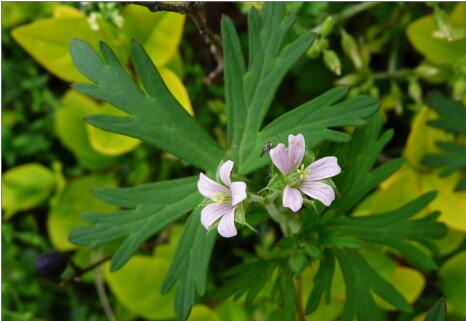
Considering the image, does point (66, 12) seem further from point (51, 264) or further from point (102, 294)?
point (102, 294)

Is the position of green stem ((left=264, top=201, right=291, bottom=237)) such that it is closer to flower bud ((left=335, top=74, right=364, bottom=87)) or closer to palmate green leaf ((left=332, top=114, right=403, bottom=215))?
palmate green leaf ((left=332, top=114, right=403, bottom=215))

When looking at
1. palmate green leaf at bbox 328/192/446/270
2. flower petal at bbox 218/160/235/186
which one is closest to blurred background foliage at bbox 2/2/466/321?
palmate green leaf at bbox 328/192/446/270

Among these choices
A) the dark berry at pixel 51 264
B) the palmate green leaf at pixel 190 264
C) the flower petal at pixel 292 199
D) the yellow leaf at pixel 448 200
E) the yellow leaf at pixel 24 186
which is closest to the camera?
the flower petal at pixel 292 199

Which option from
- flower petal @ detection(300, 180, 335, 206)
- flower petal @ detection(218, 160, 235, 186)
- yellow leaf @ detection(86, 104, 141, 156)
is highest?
flower petal @ detection(218, 160, 235, 186)

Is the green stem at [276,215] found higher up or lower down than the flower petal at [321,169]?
lower down

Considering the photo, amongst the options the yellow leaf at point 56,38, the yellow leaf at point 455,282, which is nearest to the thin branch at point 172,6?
the yellow leaf at point 56,38

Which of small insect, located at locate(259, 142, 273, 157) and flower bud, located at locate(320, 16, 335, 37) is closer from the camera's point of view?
small insect, located at locate(259, 142, 273, 157)

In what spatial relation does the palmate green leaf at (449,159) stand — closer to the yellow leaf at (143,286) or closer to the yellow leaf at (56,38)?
the yellow leaf at (143,286)
